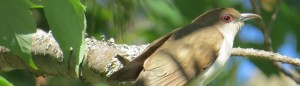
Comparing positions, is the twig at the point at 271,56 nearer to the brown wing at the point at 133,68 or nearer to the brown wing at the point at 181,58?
the brown wing at the point at 181,58

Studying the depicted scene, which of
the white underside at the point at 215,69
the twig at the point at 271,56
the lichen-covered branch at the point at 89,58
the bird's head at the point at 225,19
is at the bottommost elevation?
the lichen-covered branch at the point at 89,58

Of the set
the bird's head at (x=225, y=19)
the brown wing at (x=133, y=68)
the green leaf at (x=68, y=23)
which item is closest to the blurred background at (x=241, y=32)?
the bird's head at (x=225, y=19)

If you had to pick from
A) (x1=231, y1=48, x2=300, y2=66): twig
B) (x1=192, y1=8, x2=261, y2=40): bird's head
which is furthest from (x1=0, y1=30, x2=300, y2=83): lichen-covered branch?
(x1=192, y1=8, x2=261, y2=40): bird's head

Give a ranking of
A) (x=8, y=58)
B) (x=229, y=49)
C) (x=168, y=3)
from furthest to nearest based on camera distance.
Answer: (x=168, y=3), (x=229, y=49), (x=8, y=58)

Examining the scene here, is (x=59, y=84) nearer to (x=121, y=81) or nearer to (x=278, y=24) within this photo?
(x=121, y=81)

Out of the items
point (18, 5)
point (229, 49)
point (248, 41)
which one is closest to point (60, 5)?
point (18, 5)

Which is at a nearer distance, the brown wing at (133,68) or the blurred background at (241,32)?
the brown wing at (133,68)
